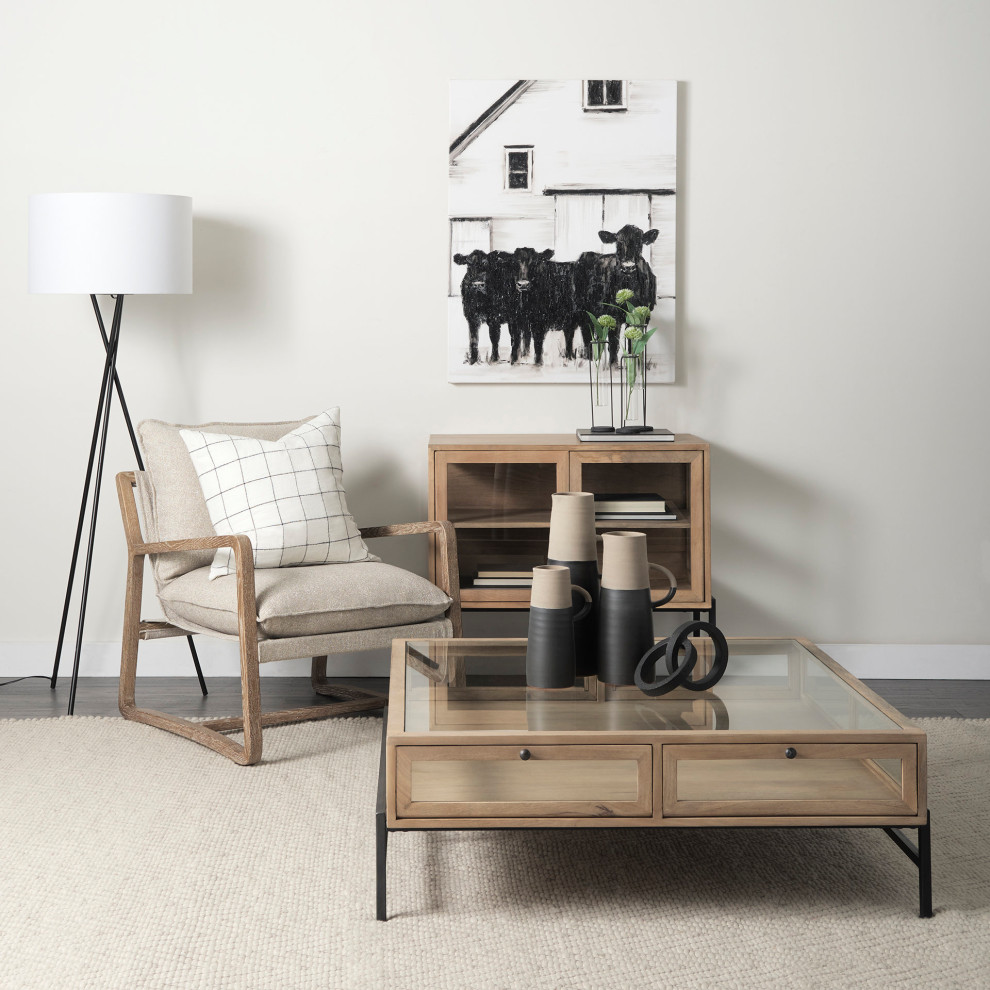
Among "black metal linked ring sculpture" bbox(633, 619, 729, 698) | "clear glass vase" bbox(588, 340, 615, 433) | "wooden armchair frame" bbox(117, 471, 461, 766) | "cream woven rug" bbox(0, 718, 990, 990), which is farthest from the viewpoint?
"clear glass vase" bbox(588, 340, 615, 433)

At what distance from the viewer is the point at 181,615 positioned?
2.90m

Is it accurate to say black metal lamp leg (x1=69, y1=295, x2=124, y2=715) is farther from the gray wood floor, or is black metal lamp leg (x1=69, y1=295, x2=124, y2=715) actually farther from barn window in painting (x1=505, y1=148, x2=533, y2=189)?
barn window in painting (x1=505, y1=148, x2=533, y2=189)

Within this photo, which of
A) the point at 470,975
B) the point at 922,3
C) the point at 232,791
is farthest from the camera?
the point at 922,3

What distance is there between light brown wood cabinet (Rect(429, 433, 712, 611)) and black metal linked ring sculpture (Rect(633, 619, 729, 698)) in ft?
3.47

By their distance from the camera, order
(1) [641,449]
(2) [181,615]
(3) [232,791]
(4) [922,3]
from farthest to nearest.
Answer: (4) [922,3] < (1) [641,449] < (2) [181,615] < (3) [232,791]

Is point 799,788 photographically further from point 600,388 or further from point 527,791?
point 600,388

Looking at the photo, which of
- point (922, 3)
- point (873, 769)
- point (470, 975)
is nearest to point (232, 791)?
point (470, 975)

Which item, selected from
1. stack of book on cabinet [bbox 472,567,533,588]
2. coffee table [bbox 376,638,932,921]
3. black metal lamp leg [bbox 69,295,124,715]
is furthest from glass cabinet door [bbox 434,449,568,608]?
coffee table [bbox 376,638,932,921]

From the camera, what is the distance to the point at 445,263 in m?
3.47

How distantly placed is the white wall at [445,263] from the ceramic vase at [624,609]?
1.53m

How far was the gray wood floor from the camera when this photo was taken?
3.14 meters

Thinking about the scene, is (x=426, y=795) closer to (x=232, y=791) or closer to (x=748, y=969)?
(x=748, y=969)

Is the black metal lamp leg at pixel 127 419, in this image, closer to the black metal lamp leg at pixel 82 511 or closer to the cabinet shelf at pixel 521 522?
the black metal lamp leg at pixel 82 511

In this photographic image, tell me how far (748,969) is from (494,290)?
235 centimetres
